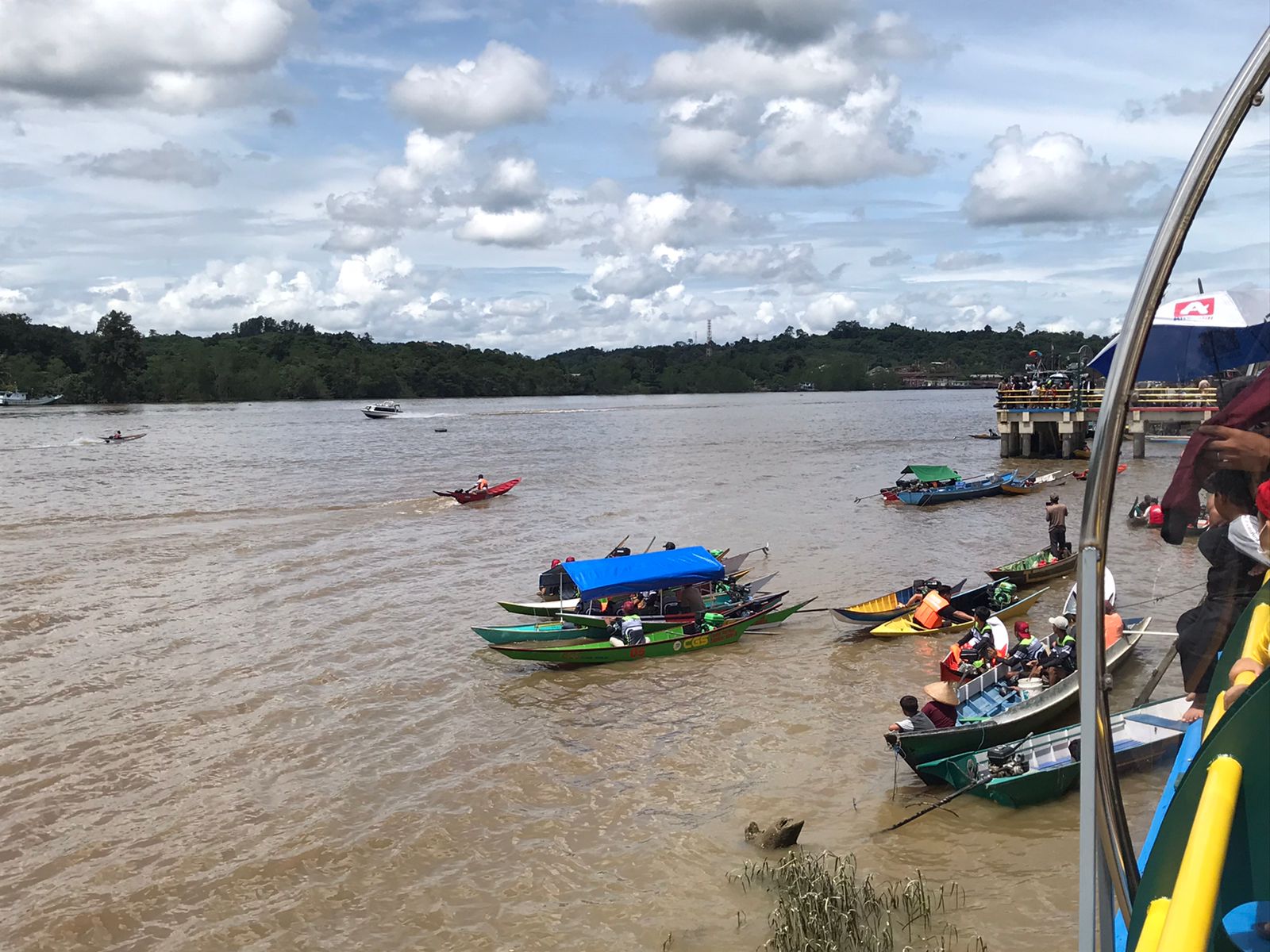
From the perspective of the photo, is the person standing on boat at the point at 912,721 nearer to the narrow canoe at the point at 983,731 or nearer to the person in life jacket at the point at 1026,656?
the narrow canoe at the point at 983,731

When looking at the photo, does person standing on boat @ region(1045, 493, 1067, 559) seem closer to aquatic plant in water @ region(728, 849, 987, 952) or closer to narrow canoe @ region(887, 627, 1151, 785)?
narrow canoe @ region(887, 627, 1151, 785)

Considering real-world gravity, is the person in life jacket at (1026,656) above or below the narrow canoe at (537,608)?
above

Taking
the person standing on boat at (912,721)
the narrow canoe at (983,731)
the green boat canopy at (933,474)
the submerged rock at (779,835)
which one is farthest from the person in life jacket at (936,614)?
the green boat canopy at (933,474)

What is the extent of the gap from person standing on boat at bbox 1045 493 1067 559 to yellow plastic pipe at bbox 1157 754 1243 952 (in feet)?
69.0

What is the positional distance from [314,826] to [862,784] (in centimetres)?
641

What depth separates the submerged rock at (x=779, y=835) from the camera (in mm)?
10477

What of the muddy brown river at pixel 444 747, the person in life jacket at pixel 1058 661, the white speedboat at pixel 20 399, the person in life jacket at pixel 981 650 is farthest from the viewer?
the white speedboat at pixel 20 399

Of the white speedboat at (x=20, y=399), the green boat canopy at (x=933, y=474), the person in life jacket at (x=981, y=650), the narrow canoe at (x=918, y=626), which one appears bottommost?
the narrow canoe at (x=918, y=626)

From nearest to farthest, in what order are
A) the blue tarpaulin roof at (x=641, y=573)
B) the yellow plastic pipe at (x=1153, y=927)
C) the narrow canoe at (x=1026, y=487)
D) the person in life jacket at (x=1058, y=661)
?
the yellow plastic pipe at (x=1153, y=927), the person in life jacket at (x=1058, y=661), the blue tarpaulin roof at (x=641, y=573), the narrow canoe at (x=1026, y=487)

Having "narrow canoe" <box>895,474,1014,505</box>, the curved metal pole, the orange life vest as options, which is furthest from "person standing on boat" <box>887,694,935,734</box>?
"narrow canoe" <box>895,474,1014,505</box>

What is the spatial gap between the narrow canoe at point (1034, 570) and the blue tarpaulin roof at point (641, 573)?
6540 mm

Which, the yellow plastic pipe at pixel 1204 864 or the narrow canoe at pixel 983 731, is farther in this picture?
the narrow canoe at pixel 983 731

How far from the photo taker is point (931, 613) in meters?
18.0

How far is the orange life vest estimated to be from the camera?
18031 mm
